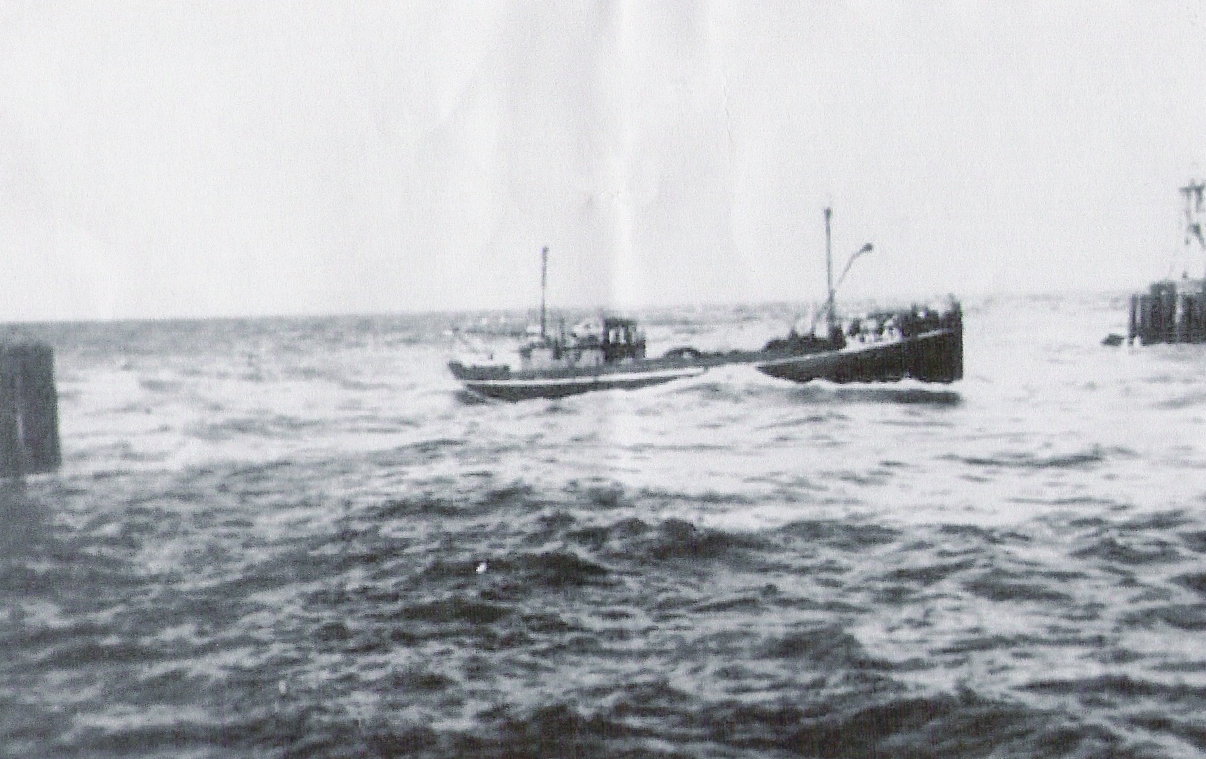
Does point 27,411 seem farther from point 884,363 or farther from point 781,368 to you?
point 884,363

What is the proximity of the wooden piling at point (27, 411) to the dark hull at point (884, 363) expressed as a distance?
2780cm

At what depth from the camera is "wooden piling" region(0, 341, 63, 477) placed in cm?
2103

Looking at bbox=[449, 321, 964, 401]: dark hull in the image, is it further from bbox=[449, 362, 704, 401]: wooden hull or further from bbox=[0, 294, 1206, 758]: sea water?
bbox=[0, 294, 1206, 758]: sea water

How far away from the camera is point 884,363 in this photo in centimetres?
4331

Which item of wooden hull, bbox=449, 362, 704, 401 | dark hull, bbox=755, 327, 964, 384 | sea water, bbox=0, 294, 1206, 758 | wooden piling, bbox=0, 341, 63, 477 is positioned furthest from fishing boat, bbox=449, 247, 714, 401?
wooden piling, bbox=0, 341, 63, 477

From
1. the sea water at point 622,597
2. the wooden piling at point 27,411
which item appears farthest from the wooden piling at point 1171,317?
the wooden piling at point 27,411

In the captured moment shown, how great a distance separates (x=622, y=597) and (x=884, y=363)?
31.7 meters

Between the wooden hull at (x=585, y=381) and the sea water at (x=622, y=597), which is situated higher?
the wooden hull at (x=585, y=381)

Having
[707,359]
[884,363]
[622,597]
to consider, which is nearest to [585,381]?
[707,359]

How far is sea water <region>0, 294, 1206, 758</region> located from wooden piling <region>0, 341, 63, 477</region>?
773 mm

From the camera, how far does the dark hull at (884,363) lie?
141ft

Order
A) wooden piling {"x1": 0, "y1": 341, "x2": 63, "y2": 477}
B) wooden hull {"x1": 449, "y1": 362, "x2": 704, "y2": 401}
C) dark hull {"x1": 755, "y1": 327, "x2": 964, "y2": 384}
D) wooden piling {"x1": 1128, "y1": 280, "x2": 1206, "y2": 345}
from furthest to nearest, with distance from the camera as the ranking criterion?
wooden piling {"x1": 1128, "y1": 280, "x2": 1206, "y2": 345} → dark hull {"x1": 755, "y1": 327, "x2": 964, "y2": 384} → wooden hull {"x1": 449, "y1": 362, "x2": 704, "y2": 401} → wooden piling {"x1": 0, "y1": 341, "x2": 63, "y2": 477}

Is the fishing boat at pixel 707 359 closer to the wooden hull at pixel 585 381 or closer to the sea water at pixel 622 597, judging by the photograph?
the wooden hull at pixel 585 381

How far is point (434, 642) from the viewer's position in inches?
476
